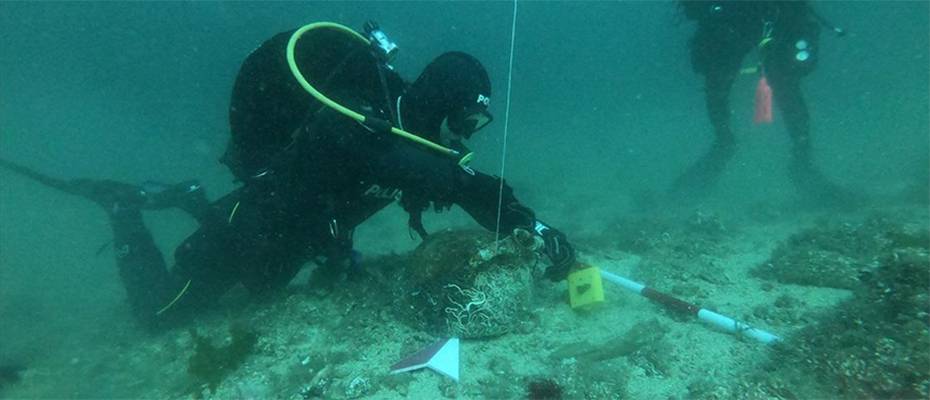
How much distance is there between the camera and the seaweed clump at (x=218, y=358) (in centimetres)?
349

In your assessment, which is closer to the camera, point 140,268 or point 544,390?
point 544,390

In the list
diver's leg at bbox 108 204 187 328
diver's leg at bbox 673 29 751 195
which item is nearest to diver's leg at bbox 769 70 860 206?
diver's leg at bbox 673 29 751 195

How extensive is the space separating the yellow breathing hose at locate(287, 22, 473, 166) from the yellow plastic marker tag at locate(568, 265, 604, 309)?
4.42 ft

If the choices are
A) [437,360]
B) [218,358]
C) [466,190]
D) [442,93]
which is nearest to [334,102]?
[442,93]

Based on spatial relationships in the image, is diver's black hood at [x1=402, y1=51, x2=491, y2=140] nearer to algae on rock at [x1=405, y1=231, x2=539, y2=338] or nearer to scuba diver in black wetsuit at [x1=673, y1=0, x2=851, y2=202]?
algae on rock at [x1=405, y1=231, x2=539, y2=338]

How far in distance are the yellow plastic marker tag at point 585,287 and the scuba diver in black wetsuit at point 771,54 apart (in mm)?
6813

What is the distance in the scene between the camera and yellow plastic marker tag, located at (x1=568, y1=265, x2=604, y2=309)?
3666 millimetres

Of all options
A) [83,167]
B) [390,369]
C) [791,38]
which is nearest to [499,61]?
[83,167]

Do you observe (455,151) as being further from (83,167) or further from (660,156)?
(83,167)

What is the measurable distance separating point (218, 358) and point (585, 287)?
3.07m

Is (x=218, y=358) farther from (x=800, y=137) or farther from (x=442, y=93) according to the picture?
(x=800, y=137)

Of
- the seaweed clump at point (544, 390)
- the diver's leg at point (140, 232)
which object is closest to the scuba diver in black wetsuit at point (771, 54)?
the seaweed clump at point (544, 390)

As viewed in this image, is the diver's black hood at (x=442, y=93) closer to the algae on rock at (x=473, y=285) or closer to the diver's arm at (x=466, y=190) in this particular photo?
the diver's arm at (x=466, y=190)

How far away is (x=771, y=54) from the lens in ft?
27.5
